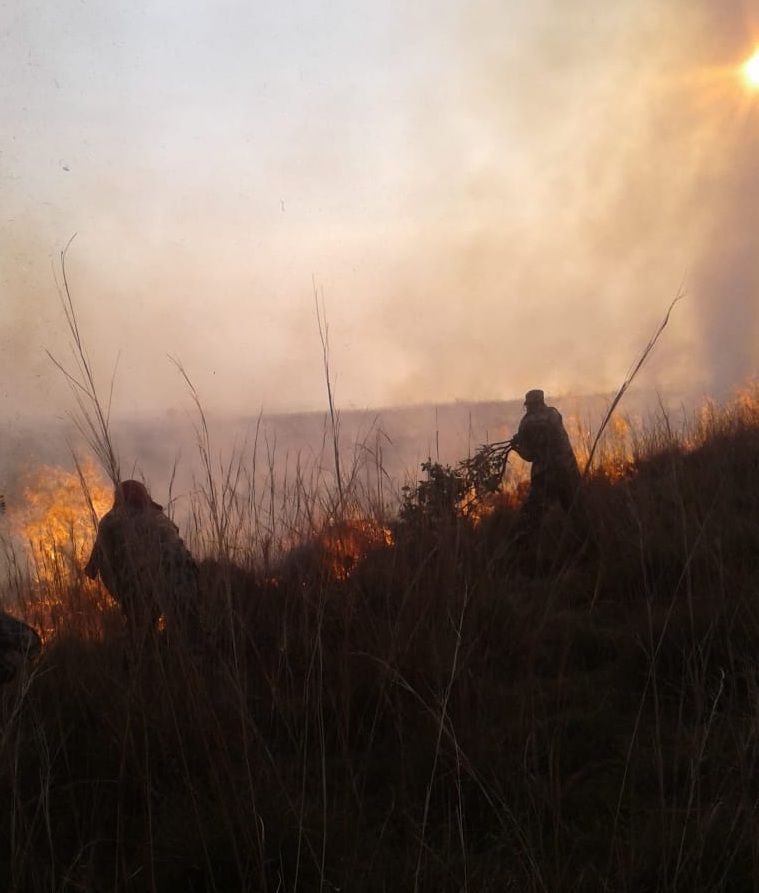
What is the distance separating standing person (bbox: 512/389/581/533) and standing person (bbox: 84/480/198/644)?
86.1 inches

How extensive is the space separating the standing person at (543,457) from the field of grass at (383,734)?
4.80 feet

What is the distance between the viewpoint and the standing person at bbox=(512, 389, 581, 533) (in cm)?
441

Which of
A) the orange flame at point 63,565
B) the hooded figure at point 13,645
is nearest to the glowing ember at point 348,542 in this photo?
the orange flame at point 63,565

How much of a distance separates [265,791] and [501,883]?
0.47 m

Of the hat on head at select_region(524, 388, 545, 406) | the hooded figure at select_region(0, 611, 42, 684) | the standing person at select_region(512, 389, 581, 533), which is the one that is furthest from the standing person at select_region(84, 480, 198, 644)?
the hat on head at select_region(524, 388, 545, 406)

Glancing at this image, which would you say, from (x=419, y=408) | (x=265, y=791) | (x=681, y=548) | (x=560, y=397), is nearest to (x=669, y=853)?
(x=265, y=791)

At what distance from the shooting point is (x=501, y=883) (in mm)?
1295

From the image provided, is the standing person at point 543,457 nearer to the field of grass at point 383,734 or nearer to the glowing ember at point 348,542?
the field of grass at point 383,734

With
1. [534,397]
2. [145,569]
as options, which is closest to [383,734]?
[145,569]

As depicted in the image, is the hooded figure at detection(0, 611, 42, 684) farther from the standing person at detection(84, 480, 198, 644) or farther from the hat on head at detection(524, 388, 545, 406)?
the hat on head at detection(524, 388, 545, 406)

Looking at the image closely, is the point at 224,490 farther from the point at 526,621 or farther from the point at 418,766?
the point at 526,621

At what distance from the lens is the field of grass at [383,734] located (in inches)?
52.3

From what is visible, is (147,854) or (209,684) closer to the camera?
(147,854)

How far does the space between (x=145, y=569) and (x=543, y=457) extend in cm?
320
